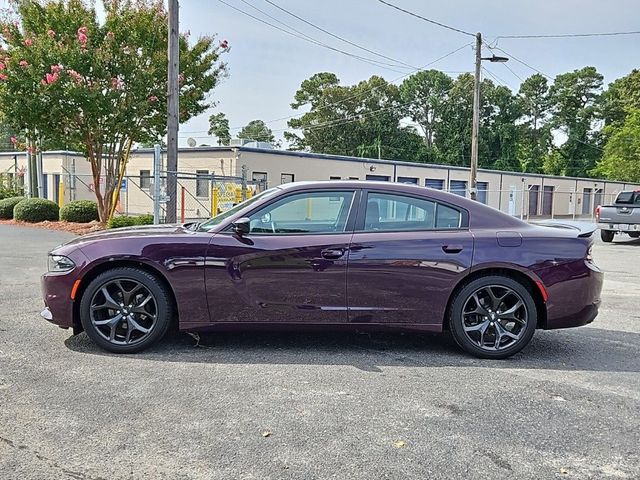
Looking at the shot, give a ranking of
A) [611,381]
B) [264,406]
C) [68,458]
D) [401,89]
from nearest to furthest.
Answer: [68,458] → [264,406] → [611,381] → [401,89]

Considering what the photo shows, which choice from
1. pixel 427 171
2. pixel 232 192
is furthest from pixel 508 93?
pixel 232 192

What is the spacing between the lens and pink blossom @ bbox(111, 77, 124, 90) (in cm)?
1502

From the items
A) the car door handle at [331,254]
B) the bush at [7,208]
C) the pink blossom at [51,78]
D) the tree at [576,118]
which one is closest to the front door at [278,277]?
the car door handle at [331,254]

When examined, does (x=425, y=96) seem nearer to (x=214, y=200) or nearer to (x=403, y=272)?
(x=214, y=200)

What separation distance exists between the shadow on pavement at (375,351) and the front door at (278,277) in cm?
33

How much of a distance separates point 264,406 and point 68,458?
1.20 metres

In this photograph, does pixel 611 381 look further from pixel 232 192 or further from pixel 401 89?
pixel 401 89

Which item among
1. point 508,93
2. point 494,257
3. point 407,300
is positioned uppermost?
point 508,93

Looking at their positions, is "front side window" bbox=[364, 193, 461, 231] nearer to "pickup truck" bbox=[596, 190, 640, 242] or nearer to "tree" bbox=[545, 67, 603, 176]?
"pickup truck" bbox=[596, 190, 640, 242]

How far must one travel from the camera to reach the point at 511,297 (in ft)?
15.8

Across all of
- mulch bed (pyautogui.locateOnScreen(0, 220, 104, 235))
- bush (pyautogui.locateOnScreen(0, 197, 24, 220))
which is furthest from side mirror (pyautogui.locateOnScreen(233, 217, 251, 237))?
bush (pyautogui.locateOnScreen(0, 197, 24, 220))

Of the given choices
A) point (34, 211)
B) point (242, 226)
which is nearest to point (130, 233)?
point (242, 226)

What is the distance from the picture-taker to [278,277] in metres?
4.66

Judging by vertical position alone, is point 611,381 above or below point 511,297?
below
